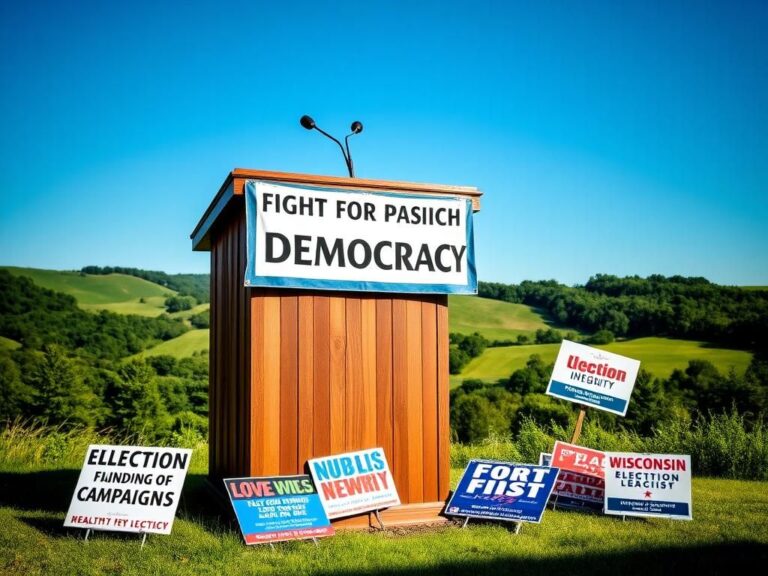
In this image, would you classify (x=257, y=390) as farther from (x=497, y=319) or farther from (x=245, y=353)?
(x=497, y=319)

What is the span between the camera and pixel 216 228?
8.08 meters

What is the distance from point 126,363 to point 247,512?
41.4 metres

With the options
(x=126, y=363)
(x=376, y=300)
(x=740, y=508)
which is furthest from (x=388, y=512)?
(x=126, y=363)

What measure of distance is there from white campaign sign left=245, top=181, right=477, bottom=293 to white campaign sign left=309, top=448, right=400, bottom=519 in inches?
64.5

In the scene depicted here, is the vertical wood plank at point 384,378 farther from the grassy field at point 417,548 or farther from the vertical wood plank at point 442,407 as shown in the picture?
the grassy field at point 417,548

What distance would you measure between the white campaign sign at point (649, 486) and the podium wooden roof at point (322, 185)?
308 cm

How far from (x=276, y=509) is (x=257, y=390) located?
3.50 ft

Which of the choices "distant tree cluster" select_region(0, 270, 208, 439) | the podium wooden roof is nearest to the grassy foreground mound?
the podium wooden roof

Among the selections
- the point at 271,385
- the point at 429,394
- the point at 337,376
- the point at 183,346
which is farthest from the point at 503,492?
the point at 183,346

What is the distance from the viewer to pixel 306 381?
20.6ft

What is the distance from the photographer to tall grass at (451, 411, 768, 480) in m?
9.37

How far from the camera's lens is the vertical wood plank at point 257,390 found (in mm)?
6055

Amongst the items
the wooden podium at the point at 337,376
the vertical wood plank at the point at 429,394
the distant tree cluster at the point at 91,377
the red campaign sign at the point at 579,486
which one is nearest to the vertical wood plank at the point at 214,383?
the wooden podium at the point at 337,376

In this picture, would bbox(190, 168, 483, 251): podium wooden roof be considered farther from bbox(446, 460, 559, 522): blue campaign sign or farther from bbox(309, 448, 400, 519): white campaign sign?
bbox(446, 460, 559, 522): blue campaign sign
